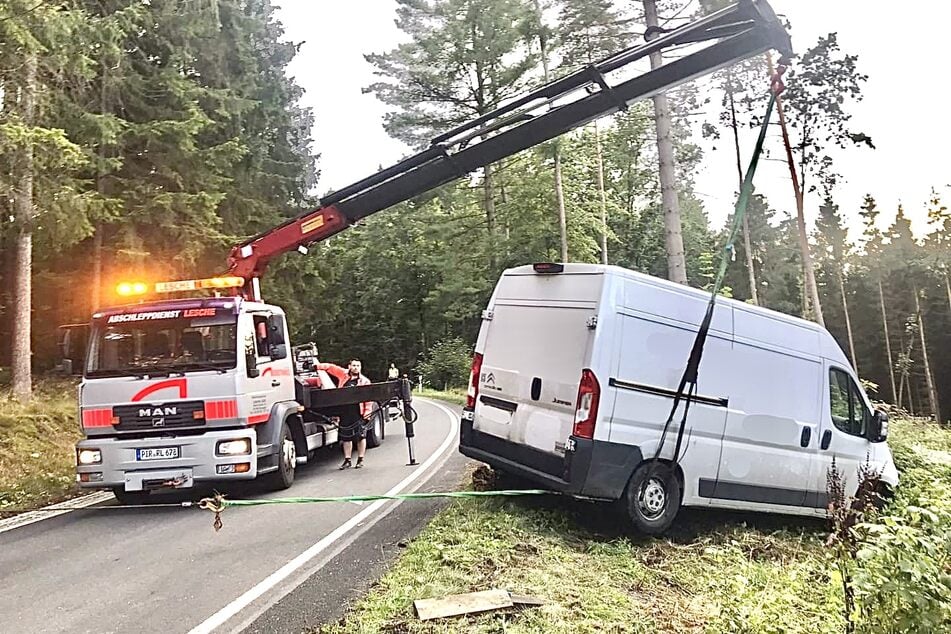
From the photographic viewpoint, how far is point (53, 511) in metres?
8.65

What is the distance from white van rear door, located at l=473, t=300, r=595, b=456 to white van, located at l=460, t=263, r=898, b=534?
0.02 meters

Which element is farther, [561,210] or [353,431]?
[561,210]

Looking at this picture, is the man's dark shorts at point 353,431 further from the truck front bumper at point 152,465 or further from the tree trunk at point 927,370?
the tree trunk at point 927,370

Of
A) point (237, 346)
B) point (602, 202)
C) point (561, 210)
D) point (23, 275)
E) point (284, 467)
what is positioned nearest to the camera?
point (237, 346)

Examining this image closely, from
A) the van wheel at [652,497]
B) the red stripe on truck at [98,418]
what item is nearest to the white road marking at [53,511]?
the red stripe on truck at [98,418]

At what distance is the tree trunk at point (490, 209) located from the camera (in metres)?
32.7

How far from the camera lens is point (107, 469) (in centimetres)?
843

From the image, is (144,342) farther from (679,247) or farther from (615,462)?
(679,247)

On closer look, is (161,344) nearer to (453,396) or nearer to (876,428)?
(876,428)

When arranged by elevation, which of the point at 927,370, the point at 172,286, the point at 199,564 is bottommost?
the point at 927,370

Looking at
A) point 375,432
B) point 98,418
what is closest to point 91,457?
point 98,418

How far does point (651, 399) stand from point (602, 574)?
1.83 metres

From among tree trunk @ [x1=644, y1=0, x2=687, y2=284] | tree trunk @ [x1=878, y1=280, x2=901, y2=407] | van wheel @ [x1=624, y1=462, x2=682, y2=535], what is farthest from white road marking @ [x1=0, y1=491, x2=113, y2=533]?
tree trunk @ [x1=878, y1=280, x2=901, y2=407]

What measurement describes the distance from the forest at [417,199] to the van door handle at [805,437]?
2635 mm
